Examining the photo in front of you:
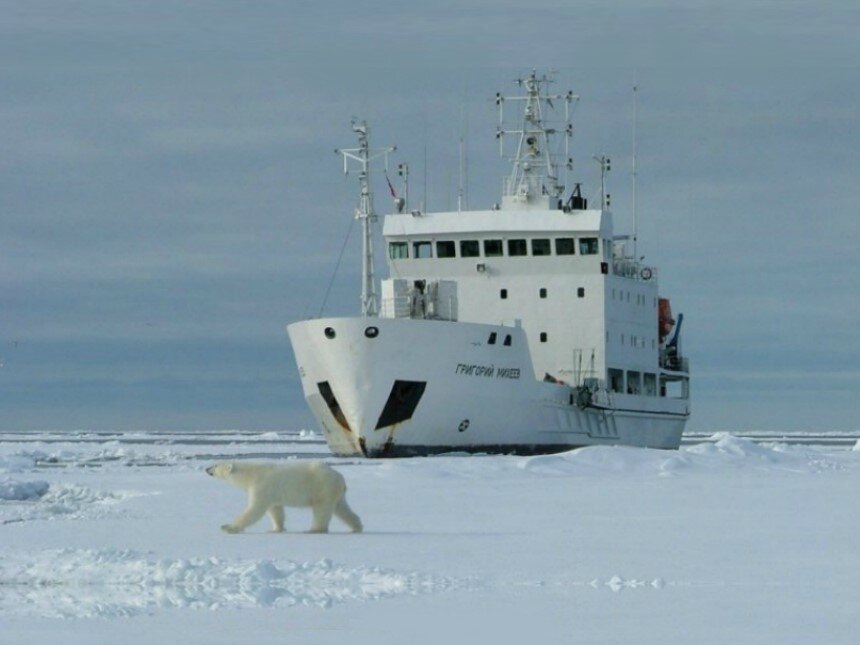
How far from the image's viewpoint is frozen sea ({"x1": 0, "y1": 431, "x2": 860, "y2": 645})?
26.9 feet

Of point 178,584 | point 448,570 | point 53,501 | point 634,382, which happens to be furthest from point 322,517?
point 634,382

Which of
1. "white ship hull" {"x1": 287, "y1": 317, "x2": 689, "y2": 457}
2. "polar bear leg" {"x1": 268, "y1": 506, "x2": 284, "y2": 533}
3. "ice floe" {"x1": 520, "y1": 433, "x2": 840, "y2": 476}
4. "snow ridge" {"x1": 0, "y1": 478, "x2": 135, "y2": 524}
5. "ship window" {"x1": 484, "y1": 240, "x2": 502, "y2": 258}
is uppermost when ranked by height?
"ship window" {"x1": 484, "y1": 240, "x2": 502, "y2": 258}

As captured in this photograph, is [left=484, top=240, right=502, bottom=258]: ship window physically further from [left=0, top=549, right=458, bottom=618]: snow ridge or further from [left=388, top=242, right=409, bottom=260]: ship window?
[left=0, top=549, right=458, bottom=618]: snow ridge

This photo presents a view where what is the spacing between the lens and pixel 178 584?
9.69 m

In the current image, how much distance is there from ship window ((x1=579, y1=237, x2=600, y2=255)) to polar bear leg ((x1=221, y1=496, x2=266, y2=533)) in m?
28.6

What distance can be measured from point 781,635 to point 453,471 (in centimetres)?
1763

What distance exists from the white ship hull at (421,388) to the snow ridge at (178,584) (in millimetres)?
25001

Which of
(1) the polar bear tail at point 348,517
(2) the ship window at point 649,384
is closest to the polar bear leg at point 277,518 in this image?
(1) the polar bear tail at point 348,517

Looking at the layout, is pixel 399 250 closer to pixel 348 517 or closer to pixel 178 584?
pixel 348 517

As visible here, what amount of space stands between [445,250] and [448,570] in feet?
103

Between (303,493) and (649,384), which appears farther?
(649,384)

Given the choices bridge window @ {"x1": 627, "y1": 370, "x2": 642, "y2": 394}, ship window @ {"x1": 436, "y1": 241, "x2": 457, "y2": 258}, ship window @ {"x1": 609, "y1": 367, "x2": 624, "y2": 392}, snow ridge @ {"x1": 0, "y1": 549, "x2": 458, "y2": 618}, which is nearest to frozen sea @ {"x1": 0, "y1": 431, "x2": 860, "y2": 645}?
snow ridge @ {"x1": 0, "y1": 549, "x2": 458, "y2": 618}

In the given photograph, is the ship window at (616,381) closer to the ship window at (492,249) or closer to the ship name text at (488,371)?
the ship window at (492,249)

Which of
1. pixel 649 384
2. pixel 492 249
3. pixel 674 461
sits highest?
pixel 492 249
